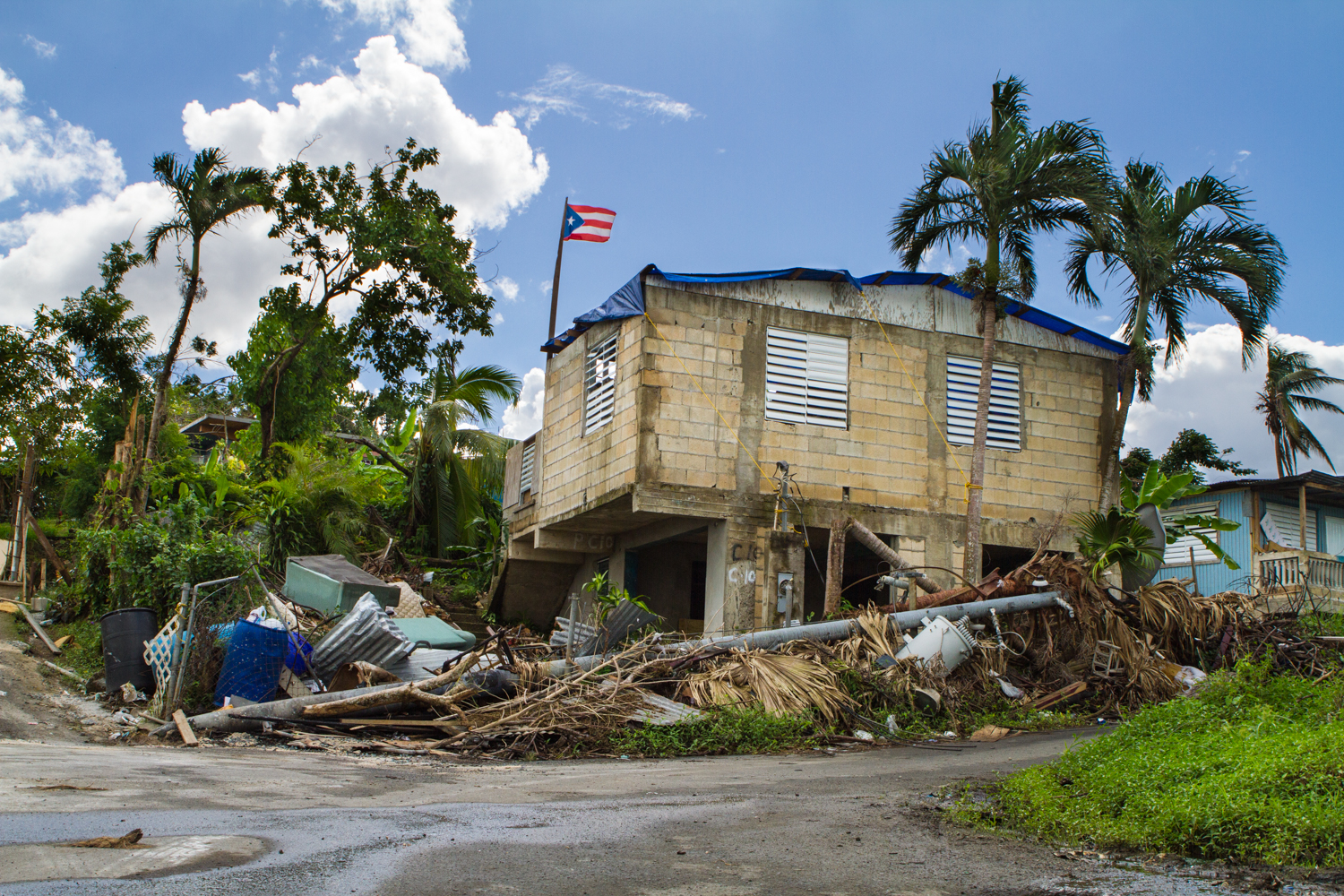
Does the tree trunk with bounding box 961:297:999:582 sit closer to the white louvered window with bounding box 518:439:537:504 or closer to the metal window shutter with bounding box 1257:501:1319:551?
the white louvered window with bounding box 518:439:537:504

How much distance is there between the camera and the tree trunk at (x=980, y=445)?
15.1m

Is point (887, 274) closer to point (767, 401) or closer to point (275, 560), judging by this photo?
point (767, 401)

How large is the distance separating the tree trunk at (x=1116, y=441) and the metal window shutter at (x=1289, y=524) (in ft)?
26.8

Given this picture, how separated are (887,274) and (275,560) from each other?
39.8 ft

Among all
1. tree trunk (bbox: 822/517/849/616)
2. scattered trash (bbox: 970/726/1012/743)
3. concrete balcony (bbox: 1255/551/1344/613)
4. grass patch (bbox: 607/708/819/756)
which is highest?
concrete balcony (bbox: 1255/551/1344/613)

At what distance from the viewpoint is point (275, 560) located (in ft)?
63.8

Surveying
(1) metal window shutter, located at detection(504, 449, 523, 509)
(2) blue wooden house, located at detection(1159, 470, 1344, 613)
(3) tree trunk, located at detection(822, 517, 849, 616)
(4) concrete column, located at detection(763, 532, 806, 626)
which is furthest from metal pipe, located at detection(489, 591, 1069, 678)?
(2) blue wooden house, located at detection(1159, 470, 1344, 613)

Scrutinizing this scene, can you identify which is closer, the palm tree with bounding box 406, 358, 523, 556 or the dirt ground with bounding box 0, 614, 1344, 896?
the dirt ground with bounding box 0, 614, 1344, 896

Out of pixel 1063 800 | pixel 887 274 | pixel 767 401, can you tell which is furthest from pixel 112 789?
pixel 887 274

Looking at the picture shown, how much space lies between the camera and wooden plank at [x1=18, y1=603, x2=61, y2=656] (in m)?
16.1

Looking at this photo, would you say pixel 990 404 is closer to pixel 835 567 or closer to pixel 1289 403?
pixel 835 567

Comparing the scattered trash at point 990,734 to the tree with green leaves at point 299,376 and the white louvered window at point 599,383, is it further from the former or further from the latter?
the tree with green leaves at point 299,376

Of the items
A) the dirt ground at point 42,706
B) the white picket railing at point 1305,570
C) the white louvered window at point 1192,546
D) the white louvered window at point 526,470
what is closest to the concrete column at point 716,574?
the white louvered window at point 526,470

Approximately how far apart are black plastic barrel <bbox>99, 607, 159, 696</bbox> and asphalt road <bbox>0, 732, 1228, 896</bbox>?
16.4ft
